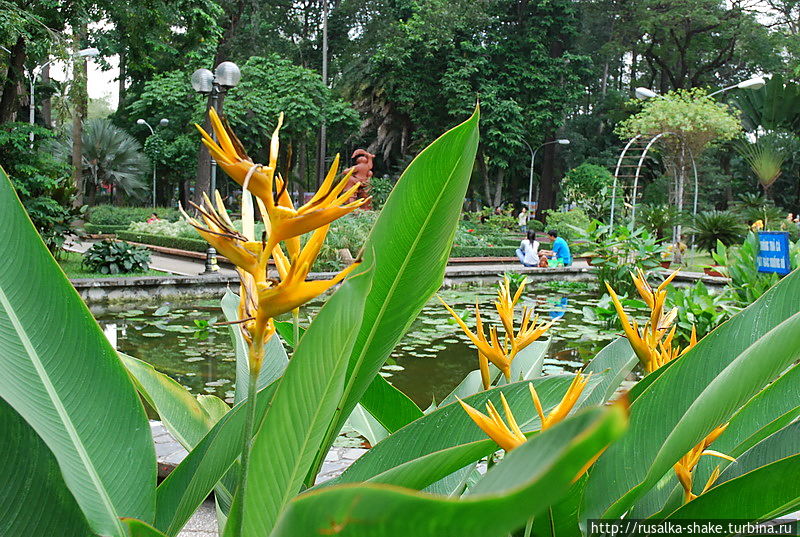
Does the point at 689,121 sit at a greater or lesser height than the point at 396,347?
greater

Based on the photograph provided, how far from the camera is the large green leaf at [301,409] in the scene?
760 millimetres

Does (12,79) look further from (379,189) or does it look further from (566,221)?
(566,221)

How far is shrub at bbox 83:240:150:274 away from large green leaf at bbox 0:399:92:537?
1069 cm

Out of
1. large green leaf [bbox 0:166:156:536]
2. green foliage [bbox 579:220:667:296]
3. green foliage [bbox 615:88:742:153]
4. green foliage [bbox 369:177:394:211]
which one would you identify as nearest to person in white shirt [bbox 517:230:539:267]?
green foliage [bbox 579:220:667:296]

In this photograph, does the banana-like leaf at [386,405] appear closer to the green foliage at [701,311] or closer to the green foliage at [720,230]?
the green foliage at [701,311]

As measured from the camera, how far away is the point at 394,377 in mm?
5543

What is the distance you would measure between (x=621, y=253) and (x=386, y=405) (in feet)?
27.8

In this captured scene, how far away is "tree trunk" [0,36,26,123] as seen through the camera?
10586 millimetres

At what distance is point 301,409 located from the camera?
2.66 ft

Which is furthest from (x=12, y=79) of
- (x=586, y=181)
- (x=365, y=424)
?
(x=586, y=181)

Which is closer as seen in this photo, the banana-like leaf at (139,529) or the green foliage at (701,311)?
the banana-like leaf at (139,529)

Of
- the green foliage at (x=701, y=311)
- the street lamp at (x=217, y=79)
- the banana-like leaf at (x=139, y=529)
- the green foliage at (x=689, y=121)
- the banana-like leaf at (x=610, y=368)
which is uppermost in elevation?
the green foliage at (x=689, y=121)

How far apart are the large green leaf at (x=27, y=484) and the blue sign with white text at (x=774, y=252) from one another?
5.87 metres

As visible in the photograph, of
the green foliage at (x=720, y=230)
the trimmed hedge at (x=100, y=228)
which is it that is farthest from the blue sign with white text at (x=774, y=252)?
the trimmed hedge at (x=100, y=228)
